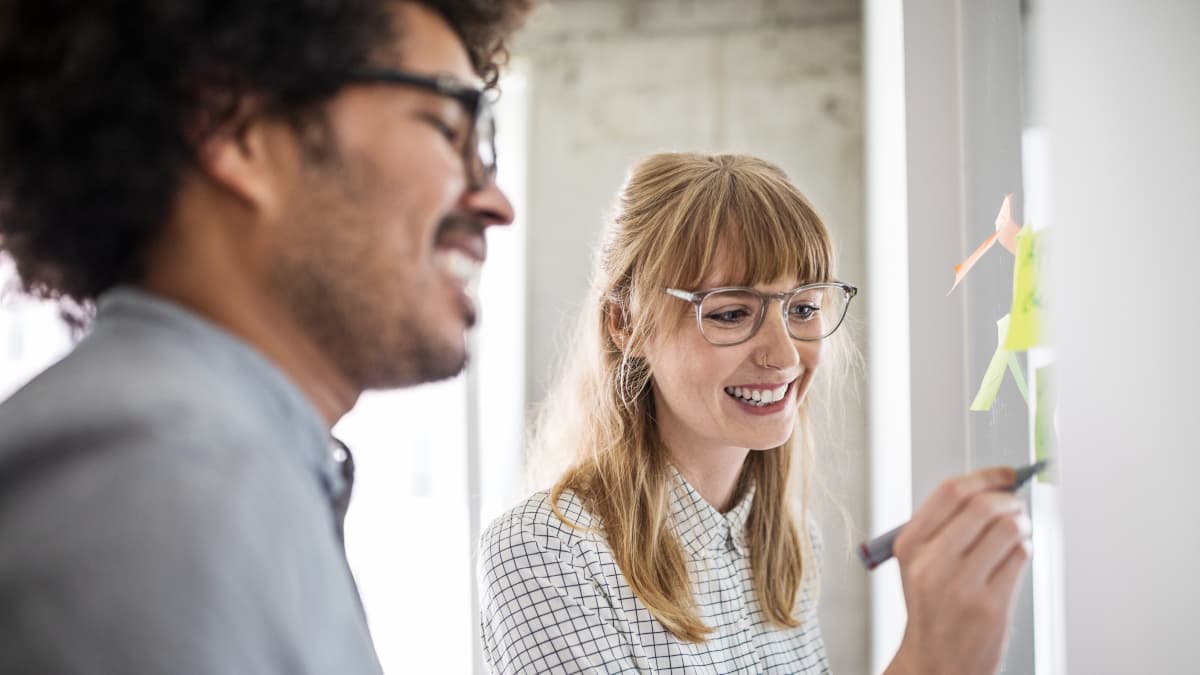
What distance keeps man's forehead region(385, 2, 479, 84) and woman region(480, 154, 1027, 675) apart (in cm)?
49

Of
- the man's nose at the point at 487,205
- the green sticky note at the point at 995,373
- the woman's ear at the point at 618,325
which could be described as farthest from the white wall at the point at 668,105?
the man's nose at the point at 487,205

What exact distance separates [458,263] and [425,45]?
17cm

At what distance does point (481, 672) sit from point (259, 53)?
2662mm

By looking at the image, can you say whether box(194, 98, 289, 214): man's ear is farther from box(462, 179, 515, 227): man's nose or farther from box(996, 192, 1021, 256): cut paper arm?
box(996, 192, 1021, 256): cut paper arm

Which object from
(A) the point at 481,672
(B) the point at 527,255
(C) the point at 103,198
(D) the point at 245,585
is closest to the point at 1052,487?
(D) the point at 245,585

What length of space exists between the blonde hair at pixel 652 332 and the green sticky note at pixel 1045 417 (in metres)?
0.38

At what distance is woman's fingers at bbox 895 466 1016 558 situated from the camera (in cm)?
72

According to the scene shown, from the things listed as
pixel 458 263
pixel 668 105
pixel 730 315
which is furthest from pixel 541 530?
pixel 668 105

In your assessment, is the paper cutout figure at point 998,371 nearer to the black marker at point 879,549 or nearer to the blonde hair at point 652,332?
the black marker at point 879,549

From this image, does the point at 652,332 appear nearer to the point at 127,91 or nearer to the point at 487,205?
the point at 487,205

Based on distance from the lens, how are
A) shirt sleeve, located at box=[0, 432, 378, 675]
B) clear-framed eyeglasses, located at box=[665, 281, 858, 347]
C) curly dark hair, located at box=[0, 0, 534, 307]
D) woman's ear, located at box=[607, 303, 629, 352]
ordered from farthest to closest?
woman's ear, located at box=[607, 303, 629, 352] < clear-framed eyeglasses, located at box=[665, 281, 858, 347] < curly dark hair, located at box=[0, 0, 534, 307] < shirt sleeve, located at box=[0, 432, 378, 675]

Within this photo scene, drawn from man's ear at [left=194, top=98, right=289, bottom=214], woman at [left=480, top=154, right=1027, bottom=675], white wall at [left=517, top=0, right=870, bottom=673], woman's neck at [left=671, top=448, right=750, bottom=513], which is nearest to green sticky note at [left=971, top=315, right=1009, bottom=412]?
woman at [left=480, top=154, right=1027, bottom=675]

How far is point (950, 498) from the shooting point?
73cm

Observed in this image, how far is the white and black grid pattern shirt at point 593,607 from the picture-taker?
0.99 meters
